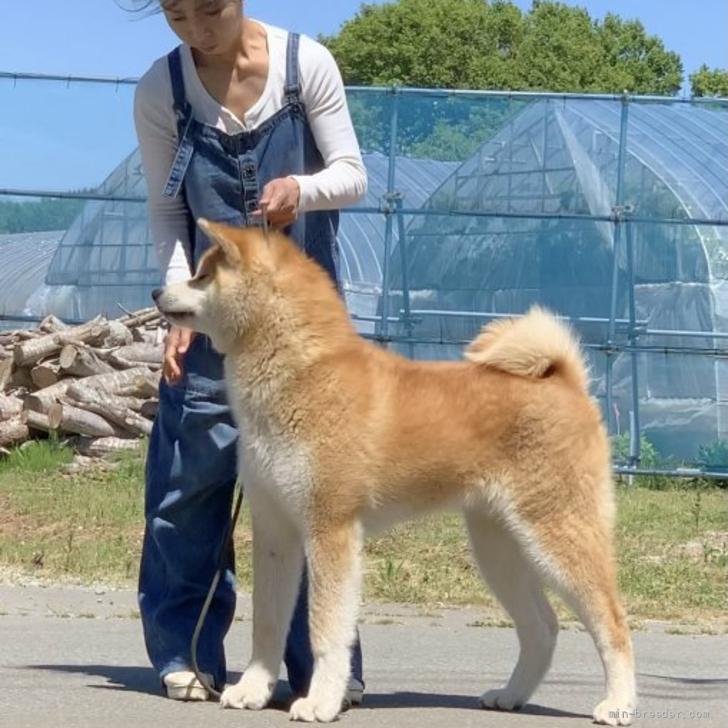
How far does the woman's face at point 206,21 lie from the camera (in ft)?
17.7

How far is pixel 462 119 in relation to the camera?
48.8 ft

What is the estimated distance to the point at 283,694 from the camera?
5824 millimetres

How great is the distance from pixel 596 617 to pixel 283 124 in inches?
78.7

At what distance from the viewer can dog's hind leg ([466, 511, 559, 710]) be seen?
5656 mm

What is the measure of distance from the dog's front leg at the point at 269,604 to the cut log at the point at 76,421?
8.11 meters

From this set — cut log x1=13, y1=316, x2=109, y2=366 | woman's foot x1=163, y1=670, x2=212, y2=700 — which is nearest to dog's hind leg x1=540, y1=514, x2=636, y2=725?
woman's foot x1=163, y1=670, x2=212, y2=700

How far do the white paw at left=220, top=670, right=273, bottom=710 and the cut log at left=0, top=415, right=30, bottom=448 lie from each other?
8298 mm

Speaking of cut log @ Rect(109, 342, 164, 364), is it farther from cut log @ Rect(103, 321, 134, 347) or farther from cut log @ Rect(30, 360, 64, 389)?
cut log @ Rect(30, 360, 64, 389)

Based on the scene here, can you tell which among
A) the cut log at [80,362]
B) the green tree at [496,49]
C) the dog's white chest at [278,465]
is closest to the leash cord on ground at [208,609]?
the dog's white chest at [278,465]

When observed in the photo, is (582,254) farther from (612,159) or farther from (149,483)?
(149,483)

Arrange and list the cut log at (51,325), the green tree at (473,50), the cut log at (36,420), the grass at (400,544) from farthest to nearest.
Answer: the green tree at (473,50)
the cut log at (51,325)
the cut log at (36,420)
the grass at (400,544)

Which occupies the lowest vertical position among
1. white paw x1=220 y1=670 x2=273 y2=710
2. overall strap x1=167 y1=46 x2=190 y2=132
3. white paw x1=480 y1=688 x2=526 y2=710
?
white paw x1=480 y1=688 x2=526 y2=710

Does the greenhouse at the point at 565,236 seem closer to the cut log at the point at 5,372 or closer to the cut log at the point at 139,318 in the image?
the cut log at the point at 139,318

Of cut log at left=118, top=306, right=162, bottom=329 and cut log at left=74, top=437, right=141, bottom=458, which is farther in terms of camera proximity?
cut log at left=118, top=306, right=162, bottom=329
